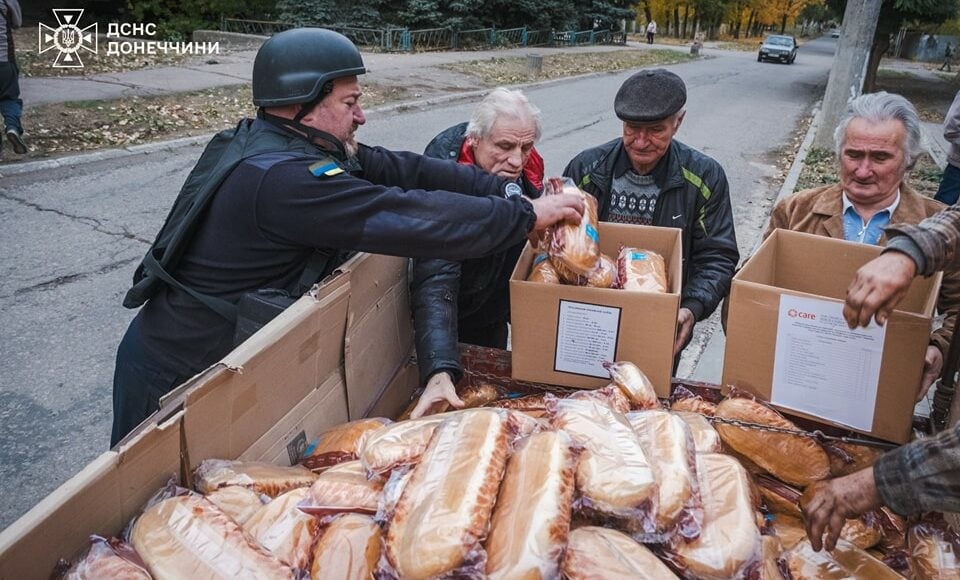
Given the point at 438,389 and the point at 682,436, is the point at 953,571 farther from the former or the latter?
the point at 438,389

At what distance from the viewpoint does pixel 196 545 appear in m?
1.44

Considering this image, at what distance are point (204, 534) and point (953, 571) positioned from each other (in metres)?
1.66

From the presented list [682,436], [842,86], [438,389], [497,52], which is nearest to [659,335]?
[682,436]

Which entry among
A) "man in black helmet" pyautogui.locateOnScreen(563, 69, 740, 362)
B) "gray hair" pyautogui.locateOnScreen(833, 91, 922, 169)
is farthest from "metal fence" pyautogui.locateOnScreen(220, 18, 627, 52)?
"gray hair" pyautogui.locateOnScreen(833, 91, 922, 169)

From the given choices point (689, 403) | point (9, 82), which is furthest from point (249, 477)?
point (9, 82)

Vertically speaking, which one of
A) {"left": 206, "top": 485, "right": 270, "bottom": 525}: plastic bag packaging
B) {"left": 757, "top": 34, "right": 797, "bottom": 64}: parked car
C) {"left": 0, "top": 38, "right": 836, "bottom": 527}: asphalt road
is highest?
{"left": 757, "top": 34, "right": 797, "bottom": 64}: parked car

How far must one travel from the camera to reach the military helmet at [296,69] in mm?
2139

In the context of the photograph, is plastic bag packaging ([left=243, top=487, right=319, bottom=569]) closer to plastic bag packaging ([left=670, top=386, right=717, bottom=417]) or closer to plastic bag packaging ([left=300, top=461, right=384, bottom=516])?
plastic bag packaging ([left=300, top=461, right=384, bottom=516])

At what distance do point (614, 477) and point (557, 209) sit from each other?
1.02 m

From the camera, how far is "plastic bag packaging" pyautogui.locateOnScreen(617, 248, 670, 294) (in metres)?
2.37

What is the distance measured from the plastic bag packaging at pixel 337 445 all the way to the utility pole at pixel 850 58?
11670 mm

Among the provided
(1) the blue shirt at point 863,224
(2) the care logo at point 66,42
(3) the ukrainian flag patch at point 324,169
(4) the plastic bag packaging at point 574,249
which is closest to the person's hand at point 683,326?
(4) the plastic bag packaging at point 574,249

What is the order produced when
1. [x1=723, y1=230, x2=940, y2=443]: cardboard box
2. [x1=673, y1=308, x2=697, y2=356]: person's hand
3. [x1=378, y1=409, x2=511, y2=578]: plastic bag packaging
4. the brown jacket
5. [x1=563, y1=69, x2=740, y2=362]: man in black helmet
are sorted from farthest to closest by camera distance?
[x1=563, y1=69, x2=740, y2=362]: man in black helmet < [x1=673, y1=308, x2=697, y2=356]: person's hand < the brown jacket < [x1=723, y1=230, x2=940, y2=443]: cardboard box < [x1=378, y1=409, x2=511, y2=578]: plastic bag packaging

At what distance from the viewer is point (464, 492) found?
145 centimetres
